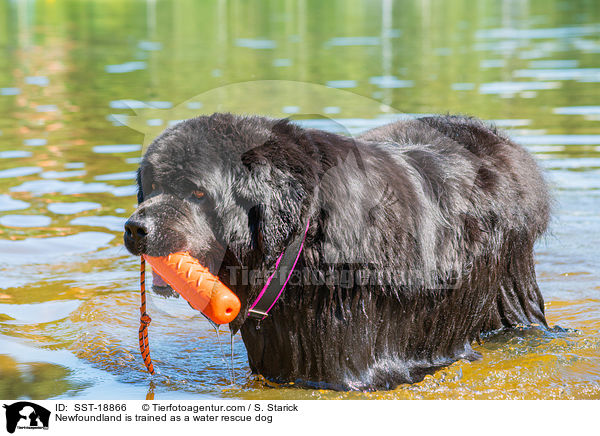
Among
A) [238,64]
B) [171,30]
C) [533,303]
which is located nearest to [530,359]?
[533,303]

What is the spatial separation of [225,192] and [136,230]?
1.50ft

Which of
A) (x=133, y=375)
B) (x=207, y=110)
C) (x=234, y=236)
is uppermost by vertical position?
(x=207, y=110)

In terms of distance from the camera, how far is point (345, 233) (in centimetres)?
386

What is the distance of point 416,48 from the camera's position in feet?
72.1

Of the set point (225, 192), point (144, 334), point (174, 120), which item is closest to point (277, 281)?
point (225, 192)

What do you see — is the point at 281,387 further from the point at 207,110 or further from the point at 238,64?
the point at 238,64

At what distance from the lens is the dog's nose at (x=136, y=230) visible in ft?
11.7

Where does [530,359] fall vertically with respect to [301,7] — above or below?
below

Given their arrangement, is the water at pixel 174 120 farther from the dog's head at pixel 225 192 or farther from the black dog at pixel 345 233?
the dog's head at pixel 225 192

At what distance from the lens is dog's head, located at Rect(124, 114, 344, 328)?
3672mm

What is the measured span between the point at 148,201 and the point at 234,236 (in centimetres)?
44
